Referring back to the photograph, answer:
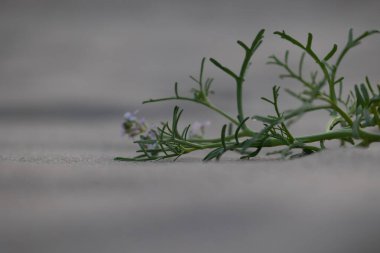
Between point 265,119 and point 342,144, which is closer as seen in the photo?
point 265,119

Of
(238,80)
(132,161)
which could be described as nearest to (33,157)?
(132,161)

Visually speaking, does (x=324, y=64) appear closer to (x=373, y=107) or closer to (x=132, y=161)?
(x=373, y=107)

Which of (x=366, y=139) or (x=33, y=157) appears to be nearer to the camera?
(x=366, y=139)

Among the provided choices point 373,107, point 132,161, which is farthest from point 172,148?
point 373,107

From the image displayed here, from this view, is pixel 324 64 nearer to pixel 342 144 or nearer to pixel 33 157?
pixel 342 144

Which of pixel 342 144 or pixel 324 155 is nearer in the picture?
pixel 324 155

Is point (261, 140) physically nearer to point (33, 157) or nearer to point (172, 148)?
point (172, 148)

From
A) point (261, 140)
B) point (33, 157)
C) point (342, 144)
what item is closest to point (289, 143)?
point (261, 140)
